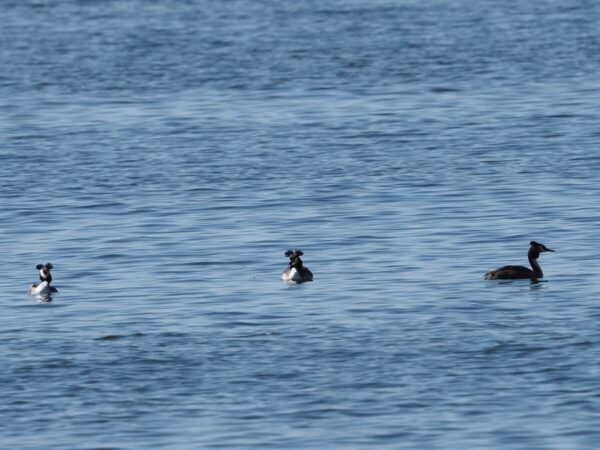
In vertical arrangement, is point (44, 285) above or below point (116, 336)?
above

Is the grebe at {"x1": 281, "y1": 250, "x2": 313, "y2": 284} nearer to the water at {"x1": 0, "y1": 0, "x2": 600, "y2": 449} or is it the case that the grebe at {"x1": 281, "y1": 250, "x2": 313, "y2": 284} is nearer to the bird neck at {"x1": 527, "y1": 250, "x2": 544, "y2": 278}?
the water at {"x1": 0, "y1": 0, "x2": 600, "y2": 449}

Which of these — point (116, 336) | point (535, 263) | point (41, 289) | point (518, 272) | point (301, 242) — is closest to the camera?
point (116, 336)

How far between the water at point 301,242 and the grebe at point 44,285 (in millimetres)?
200

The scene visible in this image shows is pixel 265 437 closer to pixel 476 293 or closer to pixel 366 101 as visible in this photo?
pixel 476 293

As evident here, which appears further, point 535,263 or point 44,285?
point 535,263

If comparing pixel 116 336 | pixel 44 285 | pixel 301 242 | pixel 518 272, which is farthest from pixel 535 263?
pixel 44 285

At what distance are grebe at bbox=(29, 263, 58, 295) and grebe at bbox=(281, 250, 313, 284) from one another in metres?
3.88

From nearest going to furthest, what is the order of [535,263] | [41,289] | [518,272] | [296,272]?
[41,289]
[518,272]
[296,272]
[535,263]

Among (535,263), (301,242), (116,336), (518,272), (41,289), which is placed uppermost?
(301,242)

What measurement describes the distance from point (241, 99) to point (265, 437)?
3424cm

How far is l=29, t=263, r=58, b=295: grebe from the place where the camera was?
2761cm

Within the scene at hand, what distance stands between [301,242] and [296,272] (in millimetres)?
4105

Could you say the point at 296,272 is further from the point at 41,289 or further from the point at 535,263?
the point at 41,289

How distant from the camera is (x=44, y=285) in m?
27.6
